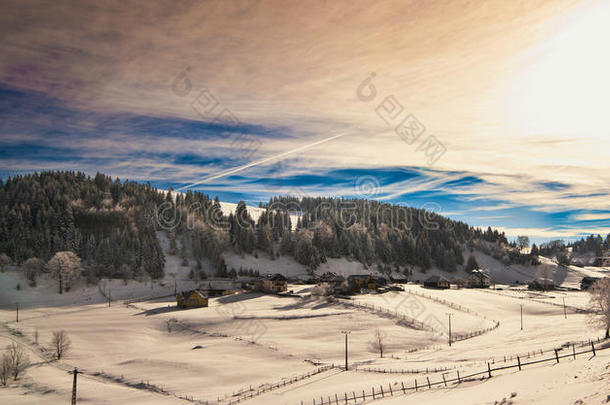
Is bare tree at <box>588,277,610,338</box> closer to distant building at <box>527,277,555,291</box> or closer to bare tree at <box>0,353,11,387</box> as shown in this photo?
distant building at <box>527,277,555,291</box>

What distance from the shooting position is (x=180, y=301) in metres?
87.3

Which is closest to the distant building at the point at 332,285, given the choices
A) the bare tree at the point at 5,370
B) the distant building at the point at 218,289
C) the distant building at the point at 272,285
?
the distant building at the point at 272,285

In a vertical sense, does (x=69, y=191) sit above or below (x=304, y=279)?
above

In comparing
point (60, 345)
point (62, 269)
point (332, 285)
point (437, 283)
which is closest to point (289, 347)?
point (60, 345)

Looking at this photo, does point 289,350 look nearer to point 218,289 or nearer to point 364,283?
point 218,289

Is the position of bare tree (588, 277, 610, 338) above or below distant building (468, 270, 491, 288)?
above

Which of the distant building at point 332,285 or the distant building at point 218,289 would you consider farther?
the distant building at point 218,289

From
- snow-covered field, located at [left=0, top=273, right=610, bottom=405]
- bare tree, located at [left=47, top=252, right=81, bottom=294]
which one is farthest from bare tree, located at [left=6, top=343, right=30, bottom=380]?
bare tree, located at [left=47, top=252, right=81, bottom=294]

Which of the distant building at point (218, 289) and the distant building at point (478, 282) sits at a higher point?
the distant building at point (218, 289)

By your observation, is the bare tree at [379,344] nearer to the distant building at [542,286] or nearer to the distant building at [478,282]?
the distant building at [478,282]

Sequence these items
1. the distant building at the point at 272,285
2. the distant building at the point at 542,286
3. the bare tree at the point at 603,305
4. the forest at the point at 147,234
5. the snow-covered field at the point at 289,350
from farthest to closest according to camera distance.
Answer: the forest at the point at 147,234
the distant building at the point at 542,286
the distant building at the point at 272,285
the bare tree at the point at 603,305
the snow-covered field at the point at 289,350

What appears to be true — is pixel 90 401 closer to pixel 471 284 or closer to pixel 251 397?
pixel 251 397

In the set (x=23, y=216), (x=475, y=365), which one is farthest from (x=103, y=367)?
(x=23, y=216)

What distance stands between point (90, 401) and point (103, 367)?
520 inches
